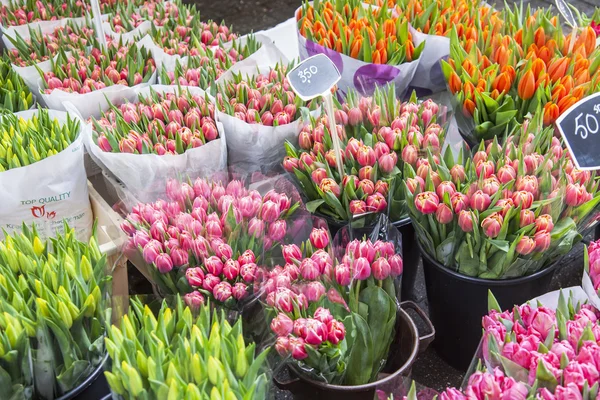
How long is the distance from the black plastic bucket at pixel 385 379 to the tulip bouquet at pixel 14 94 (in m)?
1.21

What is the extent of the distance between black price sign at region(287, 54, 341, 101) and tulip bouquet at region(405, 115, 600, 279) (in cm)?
27

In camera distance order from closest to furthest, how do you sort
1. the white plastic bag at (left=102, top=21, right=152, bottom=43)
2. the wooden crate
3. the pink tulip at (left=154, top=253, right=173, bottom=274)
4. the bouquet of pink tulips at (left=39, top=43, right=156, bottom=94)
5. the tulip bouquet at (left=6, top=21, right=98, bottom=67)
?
the pink tulip at (left=154, top=253, right=173, bottom=274) < the wooden crate < the bouquet of pink tulips at (left=39, top=43, right=156, bottom=94) < the tulip bouquet at (left=6, top=21, right=98, bottom=67) < the white plastic bag at (left=102, top=21, right=152, bottom=43)

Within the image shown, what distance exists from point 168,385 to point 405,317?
0.53 meters

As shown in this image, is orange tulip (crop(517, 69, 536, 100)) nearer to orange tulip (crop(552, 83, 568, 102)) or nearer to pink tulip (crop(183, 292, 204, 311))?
orange tulip (crop(552, 83, 568, 102))

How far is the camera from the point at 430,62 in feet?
6.34

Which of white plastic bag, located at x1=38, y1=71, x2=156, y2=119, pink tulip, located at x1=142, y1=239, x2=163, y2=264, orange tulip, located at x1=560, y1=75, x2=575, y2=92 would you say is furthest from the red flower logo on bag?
orange tulip, located at x1=560, y1=75, x2=575, y2=92

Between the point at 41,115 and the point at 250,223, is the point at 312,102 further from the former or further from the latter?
the point at 41,115

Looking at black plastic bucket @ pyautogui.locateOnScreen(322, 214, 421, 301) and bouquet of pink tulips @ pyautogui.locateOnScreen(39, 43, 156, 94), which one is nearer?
black plastic bucket @ pyautogui.locateOnScreen(322, 214, 421, 301)

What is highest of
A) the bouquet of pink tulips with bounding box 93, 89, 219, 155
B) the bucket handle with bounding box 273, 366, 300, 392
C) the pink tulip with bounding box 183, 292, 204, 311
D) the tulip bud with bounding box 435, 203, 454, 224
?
the bouquet of pink tulips with bounding box 93, 89, 219, 155

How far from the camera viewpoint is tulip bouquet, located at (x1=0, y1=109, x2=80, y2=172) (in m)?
1.45

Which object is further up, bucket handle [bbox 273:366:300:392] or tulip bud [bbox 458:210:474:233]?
tulip bud [bbox 458:210:474:233]

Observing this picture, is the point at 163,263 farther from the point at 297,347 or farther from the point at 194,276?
the point at 297,347

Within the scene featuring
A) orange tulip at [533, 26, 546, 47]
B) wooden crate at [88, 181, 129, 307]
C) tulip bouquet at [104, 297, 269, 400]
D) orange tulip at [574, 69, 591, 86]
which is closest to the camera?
tulip bouquet at [104, 297, 269, 400]

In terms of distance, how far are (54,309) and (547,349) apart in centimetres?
80
